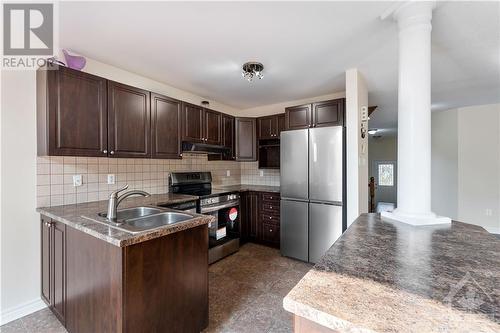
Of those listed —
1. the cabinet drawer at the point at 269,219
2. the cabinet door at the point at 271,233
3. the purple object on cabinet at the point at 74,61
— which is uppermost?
the purple object on cabinet at the point at 74,61

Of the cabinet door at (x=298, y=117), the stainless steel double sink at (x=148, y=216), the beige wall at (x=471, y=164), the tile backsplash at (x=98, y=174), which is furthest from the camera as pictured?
the beige wall at (x=471, y=164)

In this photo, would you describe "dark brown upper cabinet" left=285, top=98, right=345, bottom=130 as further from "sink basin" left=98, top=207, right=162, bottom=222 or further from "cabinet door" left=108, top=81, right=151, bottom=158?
"sink basin" left=98, top=207, right=162, bottom=222

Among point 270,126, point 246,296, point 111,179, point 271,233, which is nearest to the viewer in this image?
point 246,296

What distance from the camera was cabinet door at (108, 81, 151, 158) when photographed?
2.28 metres

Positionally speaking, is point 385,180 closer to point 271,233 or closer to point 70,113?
point 271,233

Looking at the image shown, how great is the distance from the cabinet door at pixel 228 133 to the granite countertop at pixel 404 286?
2.77 meters

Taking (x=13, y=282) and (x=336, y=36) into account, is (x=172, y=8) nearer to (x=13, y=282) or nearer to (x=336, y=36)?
(x=336, y=36)

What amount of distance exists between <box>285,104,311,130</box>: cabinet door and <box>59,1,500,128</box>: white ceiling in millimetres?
339

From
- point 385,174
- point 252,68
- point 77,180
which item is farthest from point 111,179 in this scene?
point 385,174

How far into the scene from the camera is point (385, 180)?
8.59 meters

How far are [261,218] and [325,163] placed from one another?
4.71ft

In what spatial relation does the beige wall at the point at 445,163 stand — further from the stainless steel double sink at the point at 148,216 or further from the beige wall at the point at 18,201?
the beige wall at the point at 18,201

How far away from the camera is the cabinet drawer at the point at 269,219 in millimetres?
3541

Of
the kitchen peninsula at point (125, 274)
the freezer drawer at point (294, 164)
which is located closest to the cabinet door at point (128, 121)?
the kitchen peninsula at point (125, 274)
